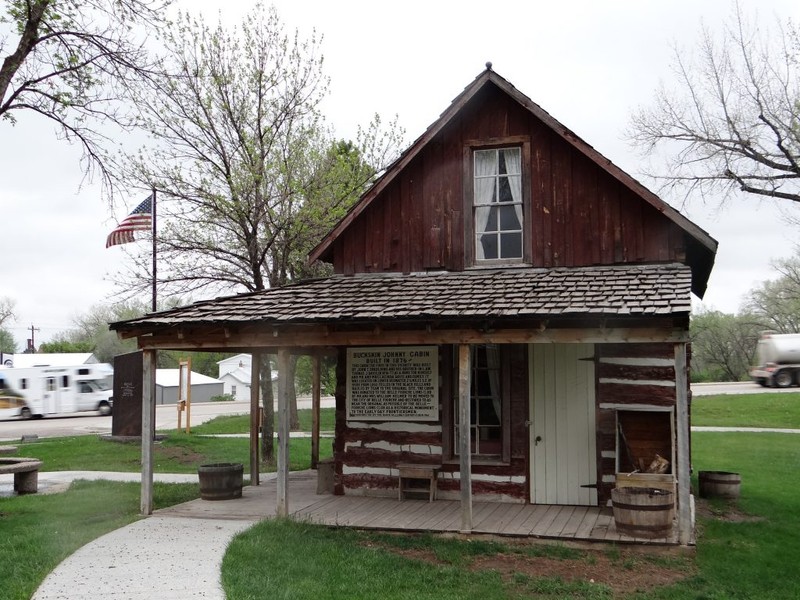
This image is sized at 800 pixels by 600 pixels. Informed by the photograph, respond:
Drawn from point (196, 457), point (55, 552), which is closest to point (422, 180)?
point (55, 552)

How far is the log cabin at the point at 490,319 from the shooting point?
9538 millimetres

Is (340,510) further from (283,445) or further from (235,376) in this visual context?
(235,376)

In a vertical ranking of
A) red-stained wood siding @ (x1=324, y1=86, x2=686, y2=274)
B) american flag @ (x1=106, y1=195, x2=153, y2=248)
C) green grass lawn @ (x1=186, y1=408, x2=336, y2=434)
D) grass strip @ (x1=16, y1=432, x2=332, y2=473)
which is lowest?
green grass lawn @ (x1=186, y1=408, x2=336, y2=434)

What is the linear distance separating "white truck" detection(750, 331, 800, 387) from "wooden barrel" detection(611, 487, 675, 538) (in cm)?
3166

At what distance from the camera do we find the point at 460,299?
9859 millimetres

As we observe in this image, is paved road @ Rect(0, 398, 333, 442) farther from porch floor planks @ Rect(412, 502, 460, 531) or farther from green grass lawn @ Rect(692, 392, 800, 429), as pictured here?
green grass lawn @ Rect(692, 392, 800, 429)

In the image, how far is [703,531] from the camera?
9742mm

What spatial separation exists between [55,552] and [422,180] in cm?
736

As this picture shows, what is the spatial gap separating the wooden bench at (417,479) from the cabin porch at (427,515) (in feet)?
0.57

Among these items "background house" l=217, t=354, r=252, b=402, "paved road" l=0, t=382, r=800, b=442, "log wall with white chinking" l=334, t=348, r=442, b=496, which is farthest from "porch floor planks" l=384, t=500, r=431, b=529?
"background house" l=217, t=354, r=252, b=402

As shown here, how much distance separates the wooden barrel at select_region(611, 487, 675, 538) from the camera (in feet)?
28.6

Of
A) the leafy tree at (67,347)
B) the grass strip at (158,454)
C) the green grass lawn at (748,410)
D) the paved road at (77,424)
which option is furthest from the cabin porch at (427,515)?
the leafy tree at (67,347)

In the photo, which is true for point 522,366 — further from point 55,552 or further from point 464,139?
point 55,552

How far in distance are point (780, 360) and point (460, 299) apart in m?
32.8
